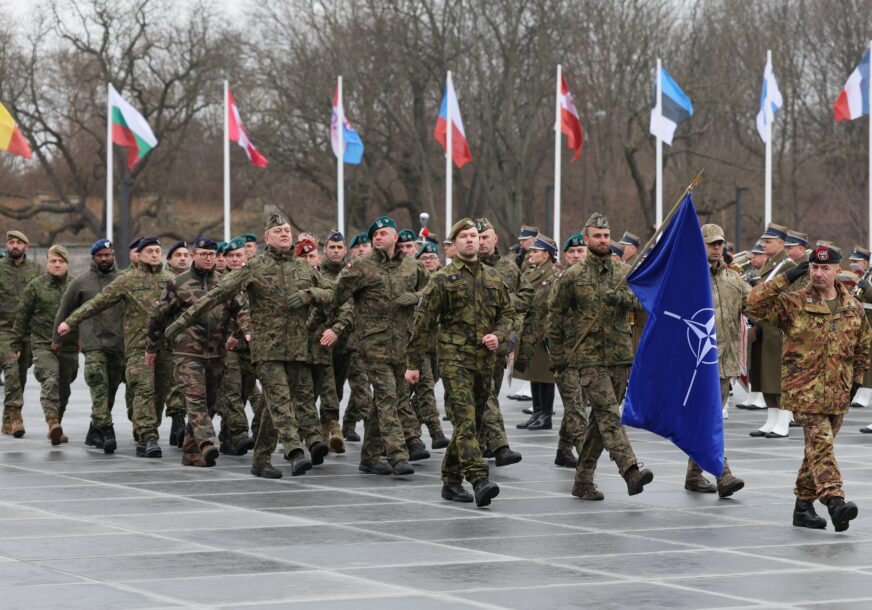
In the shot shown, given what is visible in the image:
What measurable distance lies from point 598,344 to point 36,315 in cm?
646

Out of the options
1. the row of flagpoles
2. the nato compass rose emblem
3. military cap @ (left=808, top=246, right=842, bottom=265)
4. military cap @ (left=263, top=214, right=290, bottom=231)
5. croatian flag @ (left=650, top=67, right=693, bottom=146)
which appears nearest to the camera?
military cap @ (left=808, top=246, right=842, bottom=265)

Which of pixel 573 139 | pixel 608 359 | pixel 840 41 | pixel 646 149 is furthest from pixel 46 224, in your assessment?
pixel 608 359

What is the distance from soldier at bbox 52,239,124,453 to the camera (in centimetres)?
1488

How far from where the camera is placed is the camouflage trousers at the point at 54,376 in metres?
15.6

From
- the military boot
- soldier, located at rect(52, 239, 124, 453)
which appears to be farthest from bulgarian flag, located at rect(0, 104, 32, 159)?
the military boot

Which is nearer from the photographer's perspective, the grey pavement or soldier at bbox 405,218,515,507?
the grey pavement

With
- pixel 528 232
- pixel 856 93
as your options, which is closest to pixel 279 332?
pixel 528 232

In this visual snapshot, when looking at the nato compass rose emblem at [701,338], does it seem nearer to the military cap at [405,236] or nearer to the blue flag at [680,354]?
the blue flag at [680,354]

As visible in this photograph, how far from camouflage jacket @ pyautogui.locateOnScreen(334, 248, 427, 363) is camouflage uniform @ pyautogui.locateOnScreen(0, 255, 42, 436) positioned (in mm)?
4401

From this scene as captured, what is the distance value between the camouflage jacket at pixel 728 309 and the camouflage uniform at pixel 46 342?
19.8ft

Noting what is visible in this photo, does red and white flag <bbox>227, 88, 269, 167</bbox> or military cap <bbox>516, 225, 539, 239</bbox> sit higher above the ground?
red and white flag <bbox>227, 88, 269, 167</bbox>

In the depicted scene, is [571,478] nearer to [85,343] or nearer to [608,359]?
[608,359]

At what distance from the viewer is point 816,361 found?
10367 mm

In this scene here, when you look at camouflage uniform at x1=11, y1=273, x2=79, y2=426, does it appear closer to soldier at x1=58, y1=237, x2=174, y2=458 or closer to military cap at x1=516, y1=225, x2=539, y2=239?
soldier at x1=58, y1=237, x2=174, y2=458
